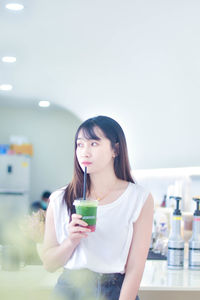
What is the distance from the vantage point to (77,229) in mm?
1939

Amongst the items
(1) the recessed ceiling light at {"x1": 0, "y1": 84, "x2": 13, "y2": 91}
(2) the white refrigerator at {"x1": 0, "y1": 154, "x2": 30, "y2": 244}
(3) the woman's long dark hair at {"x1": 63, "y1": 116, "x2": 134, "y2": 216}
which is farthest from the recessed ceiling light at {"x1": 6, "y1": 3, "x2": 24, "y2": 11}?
(2) the white refrigerator at {"x1": 0, "y1": 154, "x2": 30, "y2": 244}

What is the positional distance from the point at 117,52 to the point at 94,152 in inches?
180

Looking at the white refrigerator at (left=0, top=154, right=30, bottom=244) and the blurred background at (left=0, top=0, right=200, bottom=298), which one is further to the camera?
the white refrigerator at (left=0, top=154, right=30, bottom=244)

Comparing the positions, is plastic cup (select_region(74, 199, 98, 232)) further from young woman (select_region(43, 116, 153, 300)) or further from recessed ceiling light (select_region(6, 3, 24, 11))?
recessed ceiling light (select_region(6, 3, 24, 11))

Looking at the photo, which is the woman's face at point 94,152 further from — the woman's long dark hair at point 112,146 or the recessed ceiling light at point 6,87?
the recessed ceiling light at point 6,87

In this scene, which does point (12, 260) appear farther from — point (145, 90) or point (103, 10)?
point (145, 90)

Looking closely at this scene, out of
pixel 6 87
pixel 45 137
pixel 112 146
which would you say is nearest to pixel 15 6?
pixel 112 146

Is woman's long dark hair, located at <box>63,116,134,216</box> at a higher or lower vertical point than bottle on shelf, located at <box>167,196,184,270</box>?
higher

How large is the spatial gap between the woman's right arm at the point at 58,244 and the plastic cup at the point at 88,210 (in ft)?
0.06

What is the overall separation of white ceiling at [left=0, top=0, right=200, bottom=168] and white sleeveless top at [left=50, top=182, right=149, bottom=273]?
9.31 feet

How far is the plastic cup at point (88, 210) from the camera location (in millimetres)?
1941

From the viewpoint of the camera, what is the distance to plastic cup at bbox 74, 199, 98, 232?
1.94m

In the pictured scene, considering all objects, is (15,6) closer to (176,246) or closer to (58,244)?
(176,246)

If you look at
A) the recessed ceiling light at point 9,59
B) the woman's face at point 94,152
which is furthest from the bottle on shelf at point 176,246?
the recessed ceiling light at point 9,59
